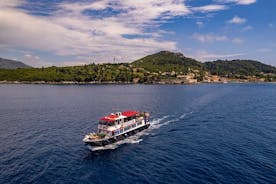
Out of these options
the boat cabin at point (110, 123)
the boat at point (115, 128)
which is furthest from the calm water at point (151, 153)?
the boat cabin at point (110, 123)

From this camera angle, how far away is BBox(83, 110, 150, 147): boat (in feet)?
247

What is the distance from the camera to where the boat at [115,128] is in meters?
75.3

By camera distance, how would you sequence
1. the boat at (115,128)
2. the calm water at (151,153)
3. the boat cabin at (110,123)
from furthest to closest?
the boat cabin at (110,123), the boat at (115,128), the calm water at (151,153)

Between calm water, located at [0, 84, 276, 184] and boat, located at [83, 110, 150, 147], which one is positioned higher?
boat, located at [83, 110, 150, 147]

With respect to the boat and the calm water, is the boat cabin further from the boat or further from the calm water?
the calm water

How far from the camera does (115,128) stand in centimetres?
8269

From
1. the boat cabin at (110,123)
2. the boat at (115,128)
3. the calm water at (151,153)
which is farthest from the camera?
the boat cabin at (110,123)

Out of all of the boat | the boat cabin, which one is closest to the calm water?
the boat

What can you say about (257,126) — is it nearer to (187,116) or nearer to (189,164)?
(187,116)

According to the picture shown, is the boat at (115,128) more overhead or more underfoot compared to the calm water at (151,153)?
more overhead

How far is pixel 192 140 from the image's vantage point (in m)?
82.0

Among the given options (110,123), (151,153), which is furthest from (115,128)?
(151,153)

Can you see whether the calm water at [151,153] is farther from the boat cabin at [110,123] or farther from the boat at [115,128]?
the boat cabin at [110,123]

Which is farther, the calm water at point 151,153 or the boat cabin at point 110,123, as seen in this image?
the boat cabin at point 110,123
